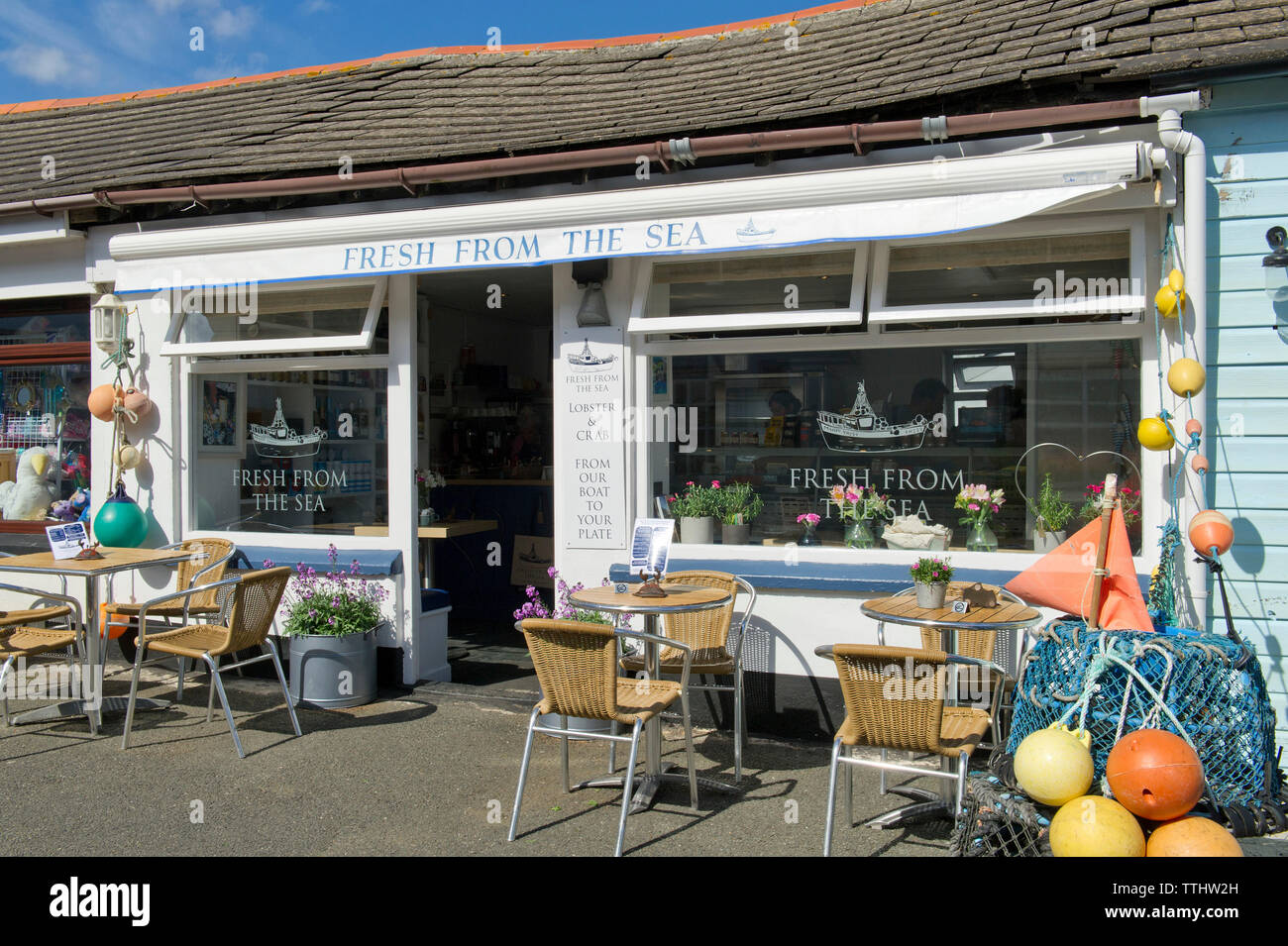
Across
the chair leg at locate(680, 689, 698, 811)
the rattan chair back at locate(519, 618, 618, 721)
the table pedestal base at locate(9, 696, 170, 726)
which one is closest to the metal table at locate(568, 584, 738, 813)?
the chair leg at locate(680, 689, 698, 811)

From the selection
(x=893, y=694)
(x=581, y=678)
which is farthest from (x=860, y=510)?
(x=581, y=678)

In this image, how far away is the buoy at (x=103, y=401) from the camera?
7.38 m

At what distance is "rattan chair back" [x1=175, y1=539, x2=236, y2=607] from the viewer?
6.83 m

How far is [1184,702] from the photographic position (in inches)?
154

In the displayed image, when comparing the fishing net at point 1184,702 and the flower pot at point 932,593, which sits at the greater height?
the flower pot at point 932,593

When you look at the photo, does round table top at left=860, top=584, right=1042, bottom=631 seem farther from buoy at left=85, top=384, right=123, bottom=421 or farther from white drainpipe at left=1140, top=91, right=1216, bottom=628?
buoy at left=85, top=384, right=123, bottom=421

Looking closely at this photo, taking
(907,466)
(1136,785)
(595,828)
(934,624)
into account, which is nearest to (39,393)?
(595,828)

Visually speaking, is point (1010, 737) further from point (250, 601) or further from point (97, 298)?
point (97, 298)

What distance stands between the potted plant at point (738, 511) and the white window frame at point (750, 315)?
1001 mm

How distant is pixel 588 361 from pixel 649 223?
99 centimetres

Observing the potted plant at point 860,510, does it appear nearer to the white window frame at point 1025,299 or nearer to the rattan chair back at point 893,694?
the white window frame at point 1025,299

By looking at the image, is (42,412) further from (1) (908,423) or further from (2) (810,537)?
(1) (908,423)

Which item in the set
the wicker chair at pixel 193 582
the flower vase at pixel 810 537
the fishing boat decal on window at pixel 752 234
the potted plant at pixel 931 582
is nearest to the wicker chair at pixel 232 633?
the wicker chair at pixel 193 582

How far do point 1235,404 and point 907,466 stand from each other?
168cm
